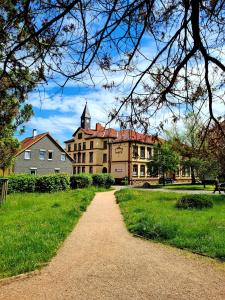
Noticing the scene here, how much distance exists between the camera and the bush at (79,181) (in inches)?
1484

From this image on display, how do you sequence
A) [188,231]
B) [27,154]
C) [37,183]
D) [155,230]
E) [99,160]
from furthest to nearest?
[99,160]
[27,154]
[37,183]
[155,230]
[188,231]

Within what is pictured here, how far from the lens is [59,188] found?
3366cm

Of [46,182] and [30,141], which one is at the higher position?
[30,141]

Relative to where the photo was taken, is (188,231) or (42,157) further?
(42,157)

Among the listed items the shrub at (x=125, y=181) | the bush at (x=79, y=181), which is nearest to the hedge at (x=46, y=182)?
the bush at (x=79, y=181)

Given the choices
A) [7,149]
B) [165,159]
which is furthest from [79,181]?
[7,149]

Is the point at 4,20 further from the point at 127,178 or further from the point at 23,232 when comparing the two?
the point at 127,178

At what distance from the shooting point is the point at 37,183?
31.4m

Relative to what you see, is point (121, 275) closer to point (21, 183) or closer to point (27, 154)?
point (21, 183)

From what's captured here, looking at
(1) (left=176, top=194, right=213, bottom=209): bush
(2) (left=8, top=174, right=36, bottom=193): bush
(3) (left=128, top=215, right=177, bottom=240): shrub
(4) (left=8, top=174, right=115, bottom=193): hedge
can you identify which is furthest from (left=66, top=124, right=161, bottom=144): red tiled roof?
(4) (left=8, top=174, right=115, bottom=193): hedge

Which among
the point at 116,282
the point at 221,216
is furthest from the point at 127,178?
the point at 116,282

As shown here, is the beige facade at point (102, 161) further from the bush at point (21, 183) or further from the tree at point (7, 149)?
the tree at point (7, 149)

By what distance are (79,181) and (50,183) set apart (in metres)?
5.94

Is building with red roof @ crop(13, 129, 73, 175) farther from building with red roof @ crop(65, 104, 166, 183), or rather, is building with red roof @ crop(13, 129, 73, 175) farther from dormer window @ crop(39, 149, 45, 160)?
building with red roof @ crop(65, 104, 166, 183)
